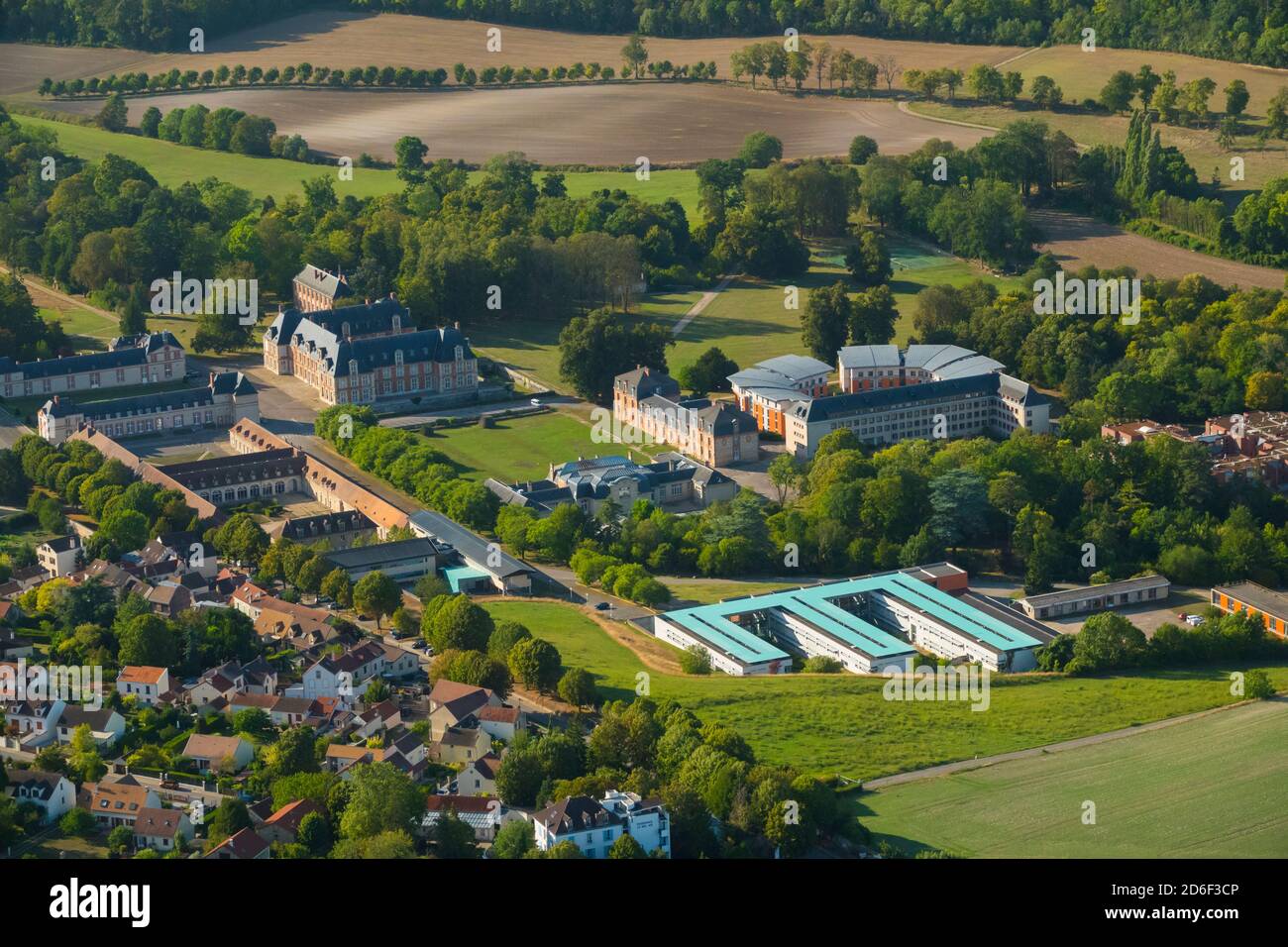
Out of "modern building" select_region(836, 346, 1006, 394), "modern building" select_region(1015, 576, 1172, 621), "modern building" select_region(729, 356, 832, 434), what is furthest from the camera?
"modern building" select_region(836, 346, 1006, 394)

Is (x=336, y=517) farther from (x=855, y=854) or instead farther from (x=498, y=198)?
(x=498, y=198)

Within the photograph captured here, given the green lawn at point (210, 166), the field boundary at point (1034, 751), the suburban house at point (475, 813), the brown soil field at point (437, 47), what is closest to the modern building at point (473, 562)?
the field boundary at point (1034, 751)

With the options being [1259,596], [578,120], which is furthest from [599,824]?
[578,120]

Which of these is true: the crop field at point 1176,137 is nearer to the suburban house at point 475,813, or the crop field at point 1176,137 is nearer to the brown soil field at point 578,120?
the brown soil field at point 578,120

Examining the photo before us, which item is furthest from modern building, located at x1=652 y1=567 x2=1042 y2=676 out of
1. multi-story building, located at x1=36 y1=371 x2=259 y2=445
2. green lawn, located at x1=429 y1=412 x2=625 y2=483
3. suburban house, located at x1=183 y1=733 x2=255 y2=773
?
multi-story building, located at x1=36 y1=371 x2=259 y2=445

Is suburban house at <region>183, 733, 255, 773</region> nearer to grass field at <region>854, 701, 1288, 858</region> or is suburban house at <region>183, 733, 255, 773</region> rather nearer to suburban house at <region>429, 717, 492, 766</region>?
suburban house at <region>429, 717, 492, 766</region>

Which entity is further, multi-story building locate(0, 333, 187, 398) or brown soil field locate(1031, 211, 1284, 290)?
brown soil field locate(1031, 211, 1284, 290)

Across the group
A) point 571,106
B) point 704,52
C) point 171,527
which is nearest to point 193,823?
point 171,527
